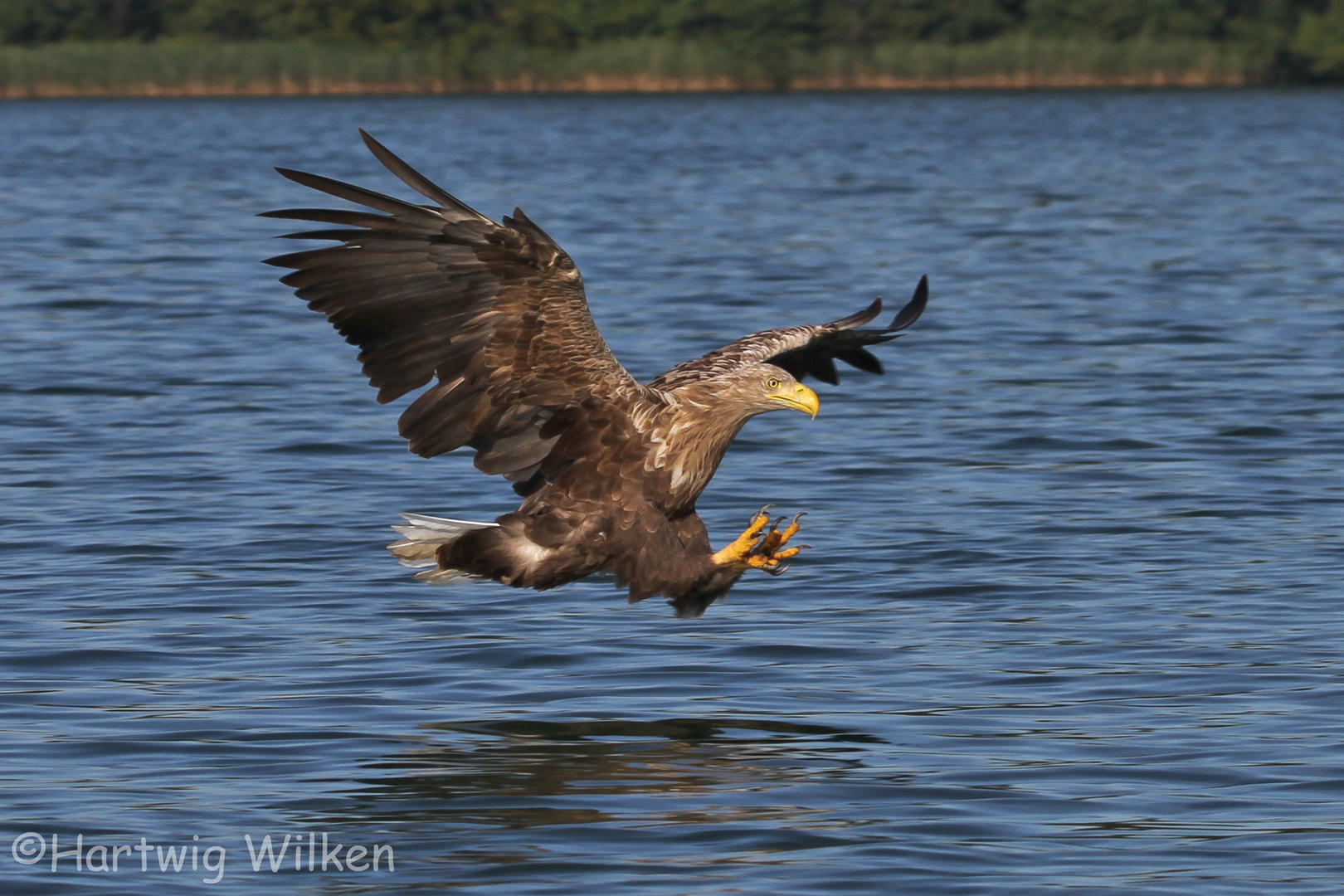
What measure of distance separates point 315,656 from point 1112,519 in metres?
3.99

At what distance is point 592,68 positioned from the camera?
192 ft

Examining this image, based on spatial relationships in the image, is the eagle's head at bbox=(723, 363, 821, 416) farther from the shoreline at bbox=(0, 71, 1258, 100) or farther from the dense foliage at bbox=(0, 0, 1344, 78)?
the dense foliage at bbox=(0, 0, 1344, 78)

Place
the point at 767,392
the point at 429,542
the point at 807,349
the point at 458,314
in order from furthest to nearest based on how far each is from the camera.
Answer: the point at 807,349
the point at 429,542
the point at 767,392
the point at 458,314

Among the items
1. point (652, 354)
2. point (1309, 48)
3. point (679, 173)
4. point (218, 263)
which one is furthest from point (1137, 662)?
point (1309, 48)

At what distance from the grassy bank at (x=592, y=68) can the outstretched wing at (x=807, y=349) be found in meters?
49.8

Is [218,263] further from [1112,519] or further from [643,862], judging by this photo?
[643,862]

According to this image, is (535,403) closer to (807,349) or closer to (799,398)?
(799,398)

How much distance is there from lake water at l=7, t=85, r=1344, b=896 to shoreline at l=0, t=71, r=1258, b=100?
129ft

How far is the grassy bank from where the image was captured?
190 ft

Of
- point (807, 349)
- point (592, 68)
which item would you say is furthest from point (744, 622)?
point (592, 68)

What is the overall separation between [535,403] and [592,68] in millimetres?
52481

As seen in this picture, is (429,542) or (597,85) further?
(597,85)

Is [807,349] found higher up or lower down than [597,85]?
higher up

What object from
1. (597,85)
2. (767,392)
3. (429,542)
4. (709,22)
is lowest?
(597,85)
